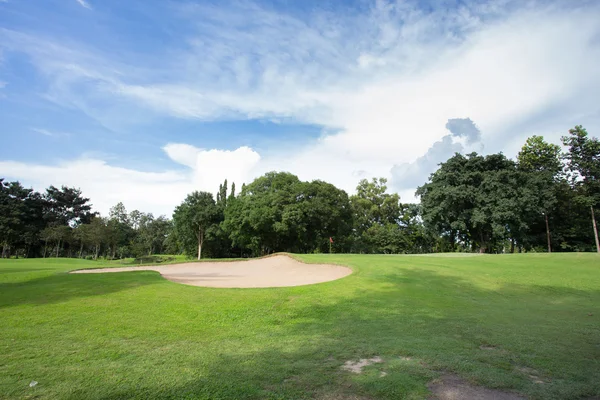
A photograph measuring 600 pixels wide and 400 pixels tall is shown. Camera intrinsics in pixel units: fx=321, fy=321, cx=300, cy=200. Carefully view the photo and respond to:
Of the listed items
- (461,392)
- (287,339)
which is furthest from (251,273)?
(461,392)

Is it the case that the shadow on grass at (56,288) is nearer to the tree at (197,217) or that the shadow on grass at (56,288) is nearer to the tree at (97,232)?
the tree at (197,217)

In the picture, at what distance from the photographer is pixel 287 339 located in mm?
5473

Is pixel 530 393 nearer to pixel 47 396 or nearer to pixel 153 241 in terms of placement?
pixel 47 396

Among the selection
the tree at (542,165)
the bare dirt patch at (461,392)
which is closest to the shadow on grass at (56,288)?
the bare dirt patch at (461,392)

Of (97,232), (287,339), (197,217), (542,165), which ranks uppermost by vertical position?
(542,165)

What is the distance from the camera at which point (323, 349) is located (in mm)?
4887

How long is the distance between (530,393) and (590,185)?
1500 inches

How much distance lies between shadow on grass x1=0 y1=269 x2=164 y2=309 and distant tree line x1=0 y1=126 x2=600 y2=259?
2415cm

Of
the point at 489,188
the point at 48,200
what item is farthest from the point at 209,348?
the point at 48,200

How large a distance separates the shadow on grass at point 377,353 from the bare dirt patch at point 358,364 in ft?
0.32

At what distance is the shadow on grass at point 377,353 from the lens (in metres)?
3.45

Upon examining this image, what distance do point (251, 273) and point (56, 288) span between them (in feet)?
32.3

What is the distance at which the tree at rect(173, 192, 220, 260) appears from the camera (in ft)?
138

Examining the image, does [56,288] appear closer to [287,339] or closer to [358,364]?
[287,339]
